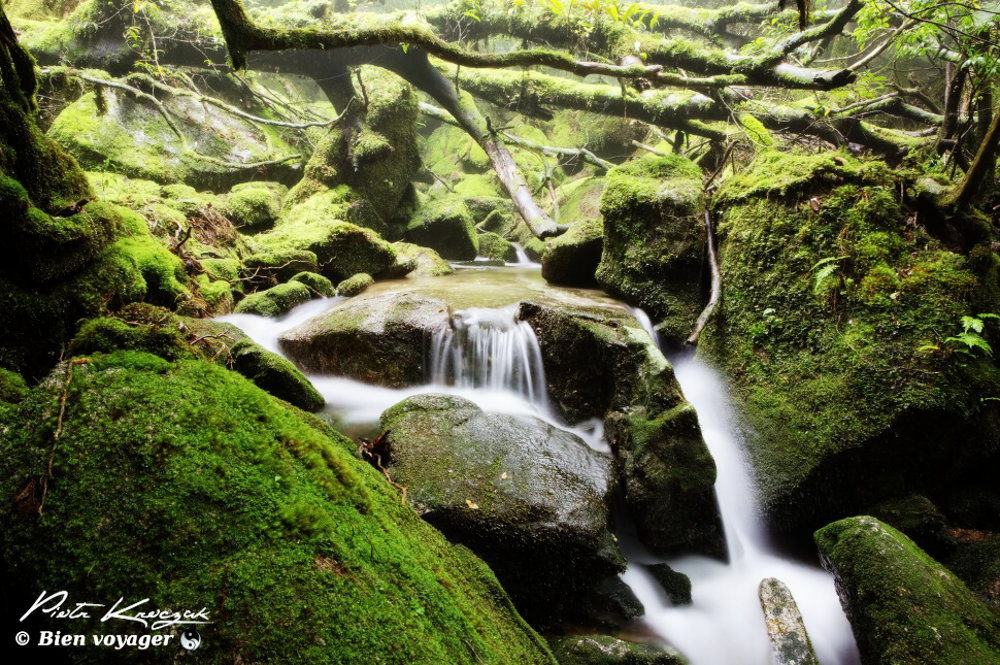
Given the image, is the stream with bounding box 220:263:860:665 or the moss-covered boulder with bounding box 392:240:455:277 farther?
the moss-covered boulder with bounding box 392:240:455:277

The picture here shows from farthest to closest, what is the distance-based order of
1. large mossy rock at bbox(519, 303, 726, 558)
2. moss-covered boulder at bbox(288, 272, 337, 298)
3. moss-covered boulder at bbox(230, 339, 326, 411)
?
moss-covered boulder at bbox(288, 272, 337, 298), large mossy rock at bbox(519, 303, 726, 558), moss-covered boulder at bbox(230, 339, 326, 411)

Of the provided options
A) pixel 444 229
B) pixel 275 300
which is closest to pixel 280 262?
pixel 275 300

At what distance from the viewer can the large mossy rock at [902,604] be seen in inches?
101

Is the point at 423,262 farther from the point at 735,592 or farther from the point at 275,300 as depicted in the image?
the point at 735,592

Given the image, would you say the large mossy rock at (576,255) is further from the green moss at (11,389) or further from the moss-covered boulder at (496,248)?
the green moss at (11,389)

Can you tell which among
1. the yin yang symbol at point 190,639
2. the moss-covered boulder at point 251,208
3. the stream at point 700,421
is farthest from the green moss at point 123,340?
the moss-covered boulder at point 251,208

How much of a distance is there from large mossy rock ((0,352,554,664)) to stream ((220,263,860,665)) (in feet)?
8.38

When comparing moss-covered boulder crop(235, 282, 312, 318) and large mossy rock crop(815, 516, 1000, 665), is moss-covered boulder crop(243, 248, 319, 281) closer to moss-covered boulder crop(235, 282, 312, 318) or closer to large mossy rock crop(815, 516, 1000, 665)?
moss-covered boulder crop(235, 282, 312, 318)

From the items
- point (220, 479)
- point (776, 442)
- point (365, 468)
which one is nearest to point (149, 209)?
point (365, 468)

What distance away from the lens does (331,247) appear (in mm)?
8102

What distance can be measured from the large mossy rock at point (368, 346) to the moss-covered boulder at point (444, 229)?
20.4 ft
